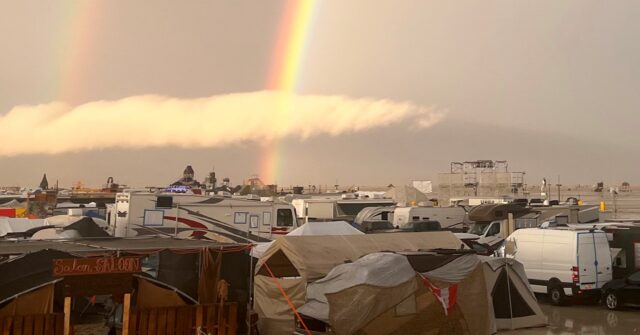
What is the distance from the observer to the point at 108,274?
10.5m

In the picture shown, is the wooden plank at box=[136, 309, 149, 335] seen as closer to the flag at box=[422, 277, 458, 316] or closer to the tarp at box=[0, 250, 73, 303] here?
the tarp at box=[0, 250, 73, 303]

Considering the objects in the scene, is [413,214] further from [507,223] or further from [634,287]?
[634,287]

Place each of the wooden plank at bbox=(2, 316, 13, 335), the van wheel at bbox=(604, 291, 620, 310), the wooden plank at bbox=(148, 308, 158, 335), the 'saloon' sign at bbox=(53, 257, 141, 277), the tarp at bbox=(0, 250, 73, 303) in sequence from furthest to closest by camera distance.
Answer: the van wheel at bbox=(604, 291, 620, 310)
the wooden plank at bbox=(148, 308, 158, 335)
the tarp at bbox=(0, 250, 73, 303)
the wooden plank at bbox=(2, 316, 13, 335)
the 'saloon' sign at bbox=(53, 257, 141, 277)

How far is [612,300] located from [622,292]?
44 centimetres

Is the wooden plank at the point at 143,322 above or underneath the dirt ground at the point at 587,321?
above

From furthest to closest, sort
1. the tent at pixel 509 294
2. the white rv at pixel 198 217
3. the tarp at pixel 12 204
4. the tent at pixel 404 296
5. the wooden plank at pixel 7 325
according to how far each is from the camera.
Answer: the tarp at pixel 12 204, the white rv at pixel 198 217, the tent at pixel 509 294, the tent at pixel 404 296, the wooden plank at pixel 7 325

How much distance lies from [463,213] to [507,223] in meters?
8.04

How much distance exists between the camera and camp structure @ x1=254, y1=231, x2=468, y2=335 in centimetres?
1329

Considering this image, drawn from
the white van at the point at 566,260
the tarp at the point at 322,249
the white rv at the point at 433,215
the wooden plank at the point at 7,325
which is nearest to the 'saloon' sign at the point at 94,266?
the wooden plank at the point at 7,325

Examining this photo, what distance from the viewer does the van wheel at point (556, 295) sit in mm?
19203

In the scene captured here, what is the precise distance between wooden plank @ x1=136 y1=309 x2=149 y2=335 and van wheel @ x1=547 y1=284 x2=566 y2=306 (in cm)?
1377

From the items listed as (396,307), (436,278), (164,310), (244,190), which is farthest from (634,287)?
(244,190)

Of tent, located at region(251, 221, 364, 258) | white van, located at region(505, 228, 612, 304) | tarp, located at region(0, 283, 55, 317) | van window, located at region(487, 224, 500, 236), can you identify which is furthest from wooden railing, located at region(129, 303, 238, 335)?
van window, located at region(487, 224, 500, 236)

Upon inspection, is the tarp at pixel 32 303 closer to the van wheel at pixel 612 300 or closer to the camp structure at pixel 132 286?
the camp structure at pixel 132 286
